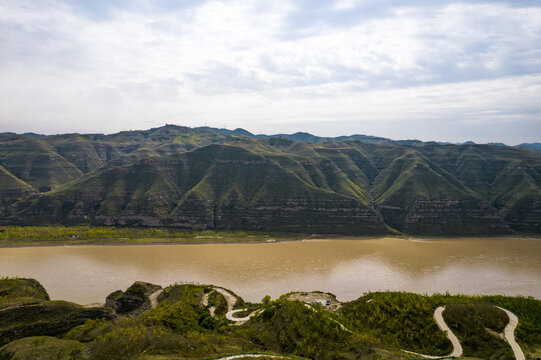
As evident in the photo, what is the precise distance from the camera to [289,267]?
3406 inches

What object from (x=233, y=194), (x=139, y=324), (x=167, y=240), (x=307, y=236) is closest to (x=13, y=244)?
(x=167, y=240)

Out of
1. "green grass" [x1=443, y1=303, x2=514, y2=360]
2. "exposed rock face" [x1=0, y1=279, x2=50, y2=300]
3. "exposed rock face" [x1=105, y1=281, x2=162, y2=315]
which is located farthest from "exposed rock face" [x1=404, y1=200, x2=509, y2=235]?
"exposed rock face" [x1=0, y1=279, x2=50, y2=300]

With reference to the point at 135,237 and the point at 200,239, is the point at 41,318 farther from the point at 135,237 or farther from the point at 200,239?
the point at 135,237

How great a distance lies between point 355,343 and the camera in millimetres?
35719

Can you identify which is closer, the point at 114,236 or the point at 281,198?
the point at 114,236

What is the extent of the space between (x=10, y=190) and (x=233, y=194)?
12234 centimetres

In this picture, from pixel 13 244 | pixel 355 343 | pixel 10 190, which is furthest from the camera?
pixel 10 190

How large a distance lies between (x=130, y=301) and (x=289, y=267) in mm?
43386

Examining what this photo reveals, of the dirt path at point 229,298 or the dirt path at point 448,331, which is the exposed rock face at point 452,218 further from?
the dirt path at point 229,298

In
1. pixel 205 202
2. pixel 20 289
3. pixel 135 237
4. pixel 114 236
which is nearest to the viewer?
pixel 20 289

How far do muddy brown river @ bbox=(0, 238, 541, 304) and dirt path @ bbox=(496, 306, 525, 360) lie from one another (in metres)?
27.3

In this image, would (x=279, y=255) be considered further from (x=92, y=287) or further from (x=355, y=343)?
(x=355, y=343)

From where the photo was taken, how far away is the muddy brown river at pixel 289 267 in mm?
72438

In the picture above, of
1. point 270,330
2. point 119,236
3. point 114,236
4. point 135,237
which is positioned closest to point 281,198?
point 135,237
